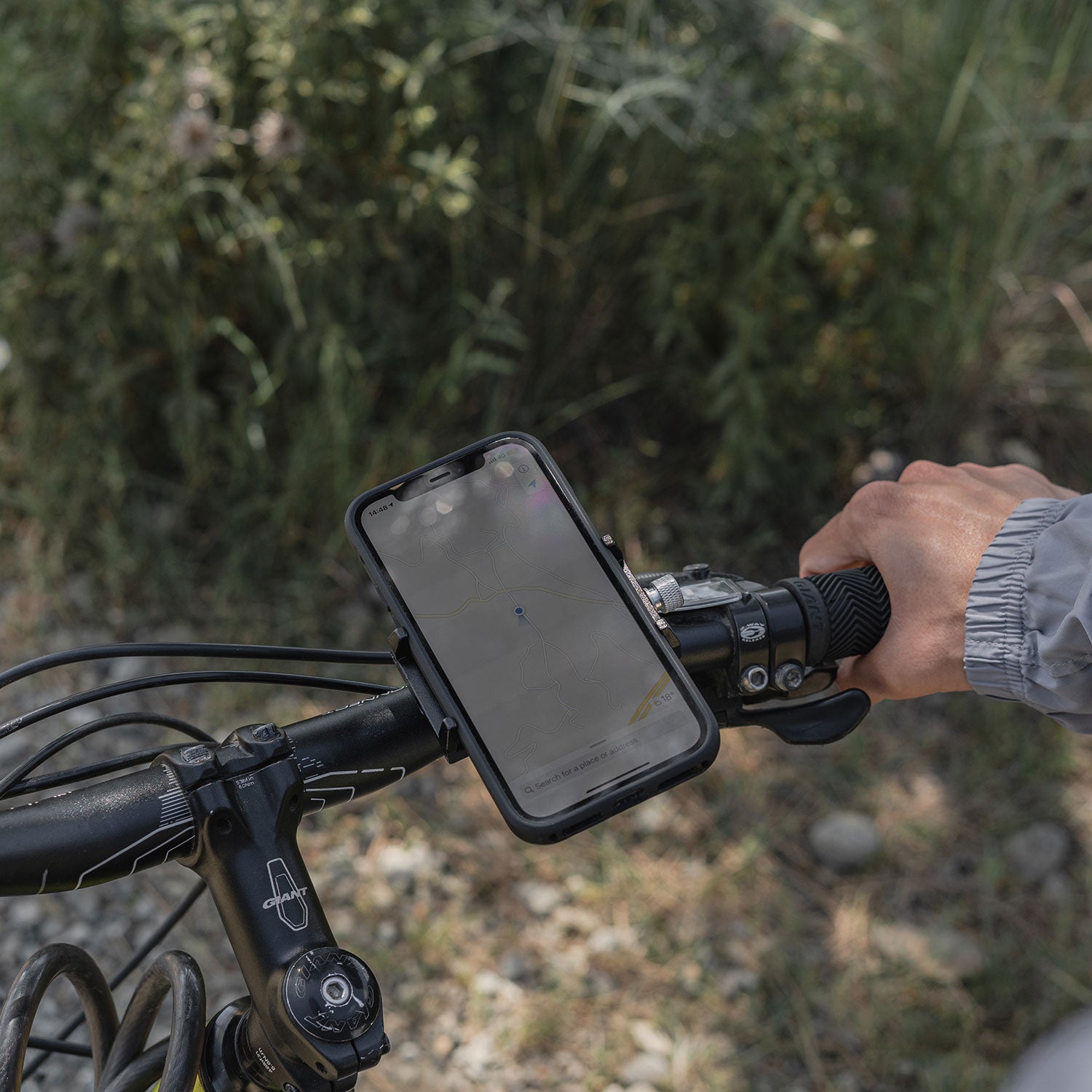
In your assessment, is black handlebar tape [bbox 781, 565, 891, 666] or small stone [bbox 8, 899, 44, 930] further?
small stone [bbox 8, 899, 44, 930]

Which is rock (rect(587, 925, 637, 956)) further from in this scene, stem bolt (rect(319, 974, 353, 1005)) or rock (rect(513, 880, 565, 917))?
stem bolt (rect(319, 974, 353, 1005))

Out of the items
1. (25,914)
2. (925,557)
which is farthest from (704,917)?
(925,557)

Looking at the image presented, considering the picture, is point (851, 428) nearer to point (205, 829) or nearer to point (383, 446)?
point (383, 446)

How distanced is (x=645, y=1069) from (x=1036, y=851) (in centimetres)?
117

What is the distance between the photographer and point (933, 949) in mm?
2430

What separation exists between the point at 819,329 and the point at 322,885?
185 centimetres

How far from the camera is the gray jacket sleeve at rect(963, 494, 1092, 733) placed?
100cm

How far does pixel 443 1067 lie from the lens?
2.14 metres

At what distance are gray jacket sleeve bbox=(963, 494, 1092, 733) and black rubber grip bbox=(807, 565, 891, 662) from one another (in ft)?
0.29

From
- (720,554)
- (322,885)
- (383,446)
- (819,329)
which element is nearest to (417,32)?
(383,446)

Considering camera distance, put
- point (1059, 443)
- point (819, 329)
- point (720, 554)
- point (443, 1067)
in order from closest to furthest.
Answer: point (443, 1067) < point (819, 329) < point (720, 554) < point (1059, 443)

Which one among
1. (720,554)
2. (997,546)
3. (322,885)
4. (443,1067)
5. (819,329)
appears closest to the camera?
(997,546)

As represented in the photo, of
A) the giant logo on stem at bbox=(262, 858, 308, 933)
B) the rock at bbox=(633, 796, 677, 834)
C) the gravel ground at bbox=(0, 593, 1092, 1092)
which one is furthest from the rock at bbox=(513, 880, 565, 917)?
the giant logo on stem at bbox=(262, 858, 308, 933)

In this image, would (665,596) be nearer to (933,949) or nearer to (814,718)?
(814,718)
